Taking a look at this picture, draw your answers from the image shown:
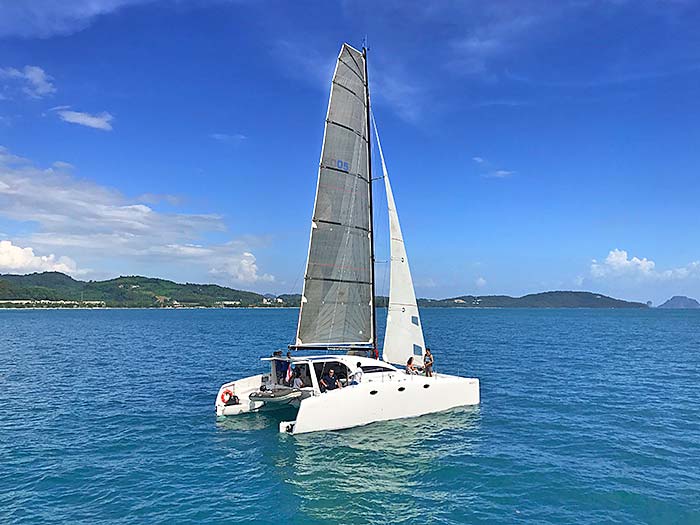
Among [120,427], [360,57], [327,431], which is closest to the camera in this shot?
[327,431]

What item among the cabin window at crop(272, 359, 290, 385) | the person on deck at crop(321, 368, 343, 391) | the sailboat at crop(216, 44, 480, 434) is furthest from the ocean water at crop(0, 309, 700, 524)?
the person on deck at crop(321, 368, 343, 391)

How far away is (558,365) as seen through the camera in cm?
4100

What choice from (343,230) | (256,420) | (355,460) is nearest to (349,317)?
(343,230)

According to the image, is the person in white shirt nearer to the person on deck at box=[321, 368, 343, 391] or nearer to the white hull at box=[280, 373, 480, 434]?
the white hull at box=[280, 373, 480, 434]

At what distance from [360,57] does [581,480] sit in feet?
63.3

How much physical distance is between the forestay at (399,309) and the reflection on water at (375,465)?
3.76 m

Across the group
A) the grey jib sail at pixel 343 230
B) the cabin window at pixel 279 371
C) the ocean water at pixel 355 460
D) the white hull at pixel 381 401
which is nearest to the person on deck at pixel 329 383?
the white hull at pixel 381 401

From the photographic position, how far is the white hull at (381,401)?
19156 millimetres

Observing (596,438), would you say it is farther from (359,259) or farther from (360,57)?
(360,57)

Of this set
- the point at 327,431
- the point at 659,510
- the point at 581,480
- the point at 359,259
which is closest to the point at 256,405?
the point at 327,431

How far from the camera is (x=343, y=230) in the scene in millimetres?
23516

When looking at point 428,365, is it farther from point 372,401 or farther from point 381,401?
point 372,401

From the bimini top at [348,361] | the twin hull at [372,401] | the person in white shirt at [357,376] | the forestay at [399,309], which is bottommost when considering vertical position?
the twin hull at [372,401]

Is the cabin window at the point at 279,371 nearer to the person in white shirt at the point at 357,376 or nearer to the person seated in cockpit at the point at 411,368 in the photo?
the person in white shirt at the point at 357,376
